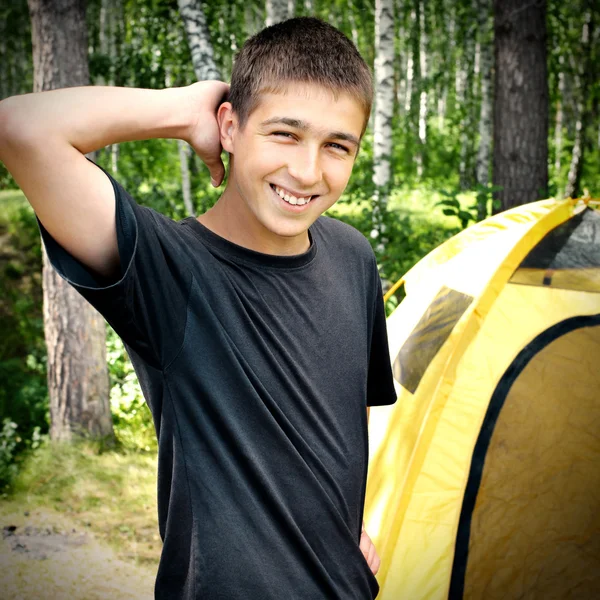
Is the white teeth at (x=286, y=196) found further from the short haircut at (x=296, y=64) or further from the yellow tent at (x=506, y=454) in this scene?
the yellow tent at (x=506, y=454)

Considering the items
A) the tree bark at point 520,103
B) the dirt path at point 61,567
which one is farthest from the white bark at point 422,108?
the dirt path at point 61,567

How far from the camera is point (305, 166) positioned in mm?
1292

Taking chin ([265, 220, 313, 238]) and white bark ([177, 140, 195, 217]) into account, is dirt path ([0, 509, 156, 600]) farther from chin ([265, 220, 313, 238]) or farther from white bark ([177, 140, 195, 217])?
white bark ([177, 140, 195, 217])

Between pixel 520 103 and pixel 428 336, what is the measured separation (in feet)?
11.4

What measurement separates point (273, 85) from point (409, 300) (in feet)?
5.38

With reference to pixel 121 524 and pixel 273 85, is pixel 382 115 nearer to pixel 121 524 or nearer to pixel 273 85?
pixel 121 524

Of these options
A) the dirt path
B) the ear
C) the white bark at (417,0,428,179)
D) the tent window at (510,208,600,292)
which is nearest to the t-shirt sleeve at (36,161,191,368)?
the ear

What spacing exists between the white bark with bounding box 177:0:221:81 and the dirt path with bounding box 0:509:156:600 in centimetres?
326

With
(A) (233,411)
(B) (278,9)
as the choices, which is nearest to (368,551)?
(A) (233,411)

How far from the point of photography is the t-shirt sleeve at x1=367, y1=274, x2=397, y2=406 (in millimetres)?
1613

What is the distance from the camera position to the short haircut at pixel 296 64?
128 centimetres

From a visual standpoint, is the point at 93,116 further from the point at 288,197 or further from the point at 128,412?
the point at 128,412

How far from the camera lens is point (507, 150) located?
17.4 ft

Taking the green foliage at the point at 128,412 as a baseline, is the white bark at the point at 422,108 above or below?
above
